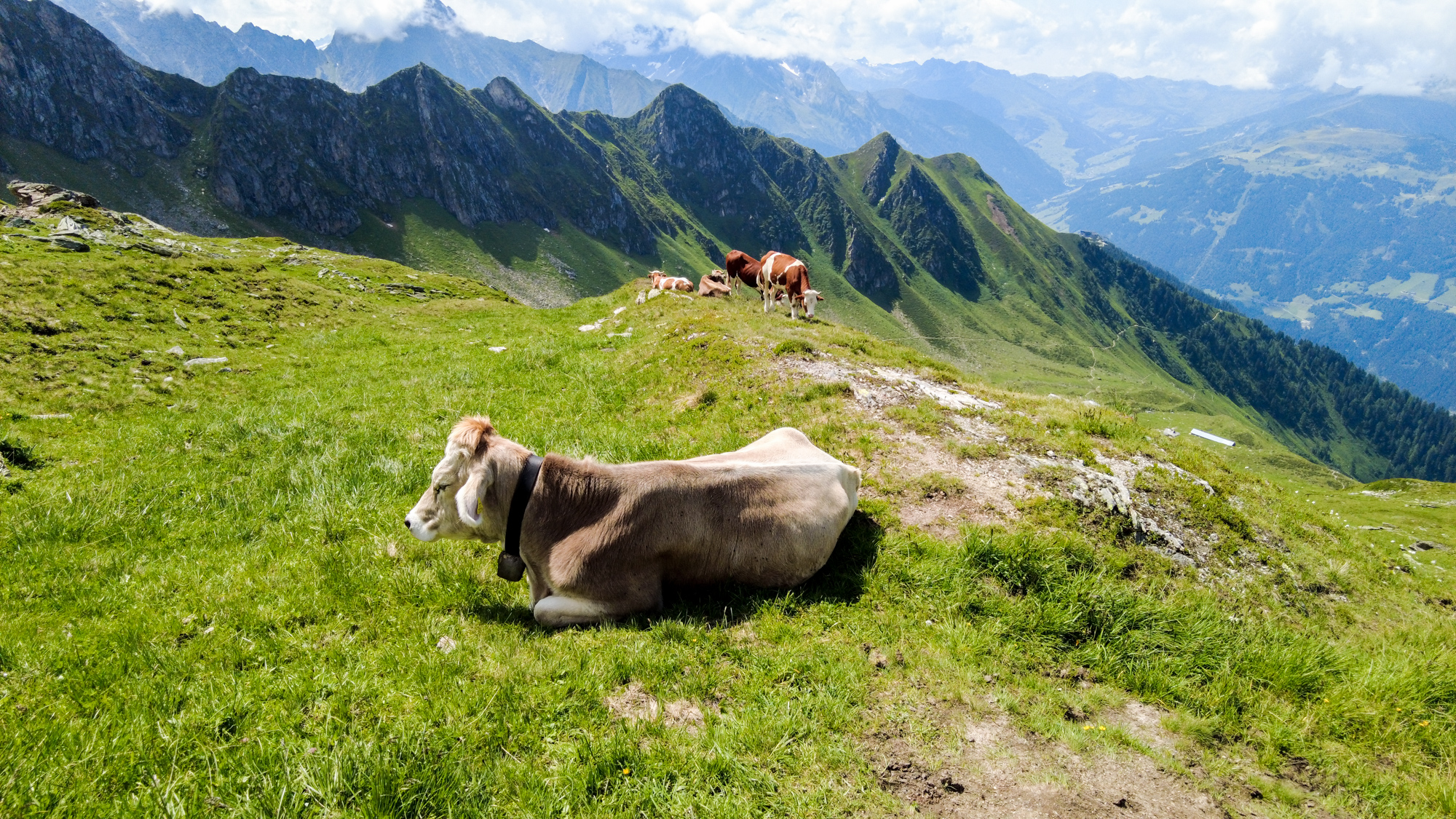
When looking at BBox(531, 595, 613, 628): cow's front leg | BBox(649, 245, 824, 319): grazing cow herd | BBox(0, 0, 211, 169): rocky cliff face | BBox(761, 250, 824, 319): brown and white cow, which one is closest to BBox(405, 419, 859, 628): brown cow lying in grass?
BBox(531, 595, 613, 628): cow's front leg

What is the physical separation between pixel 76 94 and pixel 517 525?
841 ft

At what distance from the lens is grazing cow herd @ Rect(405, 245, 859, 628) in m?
6.92

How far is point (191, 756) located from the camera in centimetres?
454

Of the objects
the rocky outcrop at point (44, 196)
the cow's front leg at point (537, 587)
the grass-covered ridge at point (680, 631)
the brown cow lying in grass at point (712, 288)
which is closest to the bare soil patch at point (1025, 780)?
the grass-covered ridge at point (680, 631)

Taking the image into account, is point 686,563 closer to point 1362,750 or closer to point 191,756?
point 191,756

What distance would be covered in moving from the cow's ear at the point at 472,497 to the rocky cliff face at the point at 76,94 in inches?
9292

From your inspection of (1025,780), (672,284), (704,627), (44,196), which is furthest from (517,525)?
(44,196)

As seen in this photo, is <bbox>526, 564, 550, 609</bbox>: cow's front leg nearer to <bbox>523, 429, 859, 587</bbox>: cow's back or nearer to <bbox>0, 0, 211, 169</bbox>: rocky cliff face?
<bbox>523, 429, 859, 587</bbox>: cow's back

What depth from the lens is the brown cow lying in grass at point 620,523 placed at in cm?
691

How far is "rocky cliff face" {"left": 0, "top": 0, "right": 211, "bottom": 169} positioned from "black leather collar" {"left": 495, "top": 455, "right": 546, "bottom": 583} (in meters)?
236

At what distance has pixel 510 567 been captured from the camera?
23.2 feet

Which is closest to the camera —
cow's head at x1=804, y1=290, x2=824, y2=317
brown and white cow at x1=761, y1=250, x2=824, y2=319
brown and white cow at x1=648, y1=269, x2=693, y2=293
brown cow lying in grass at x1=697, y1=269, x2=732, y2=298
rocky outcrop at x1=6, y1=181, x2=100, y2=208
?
cow's head at x1=804, y1=290, x2=824, y2=317

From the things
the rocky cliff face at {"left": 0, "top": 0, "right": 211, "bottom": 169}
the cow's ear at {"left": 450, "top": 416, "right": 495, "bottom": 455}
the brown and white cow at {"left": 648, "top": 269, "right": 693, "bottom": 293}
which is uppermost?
the rocky cliff face at {"left": 0, "top": 0, "right": 211, "bottom": 169}

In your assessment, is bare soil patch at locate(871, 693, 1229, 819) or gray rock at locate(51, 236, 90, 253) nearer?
bare soil patch at locate(871, 693, 1229, 819)
